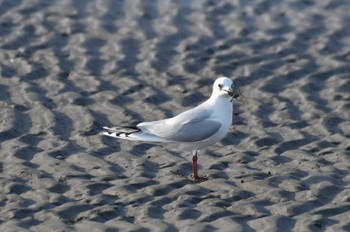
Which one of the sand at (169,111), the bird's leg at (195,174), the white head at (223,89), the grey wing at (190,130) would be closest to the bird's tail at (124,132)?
the grey wing at (190,130)

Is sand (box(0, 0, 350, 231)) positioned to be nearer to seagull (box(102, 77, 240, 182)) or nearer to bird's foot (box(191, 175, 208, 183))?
bird's foot (box(191, 175, 208, 183))

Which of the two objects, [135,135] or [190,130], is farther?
[135,135]

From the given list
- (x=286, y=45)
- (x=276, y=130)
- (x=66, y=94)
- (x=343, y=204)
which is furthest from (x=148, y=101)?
(x=343, y=204)

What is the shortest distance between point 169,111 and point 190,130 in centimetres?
219

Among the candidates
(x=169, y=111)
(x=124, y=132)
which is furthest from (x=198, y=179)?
(x=169, y=111)

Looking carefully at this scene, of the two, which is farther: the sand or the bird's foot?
the bird's foot

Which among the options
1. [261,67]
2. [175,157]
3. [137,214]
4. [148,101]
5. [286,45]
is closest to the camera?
[137,214]

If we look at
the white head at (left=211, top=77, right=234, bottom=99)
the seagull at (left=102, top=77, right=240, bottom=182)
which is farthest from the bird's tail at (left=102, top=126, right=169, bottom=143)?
the white head at (left=211, top=77, right=234, bottom=99)

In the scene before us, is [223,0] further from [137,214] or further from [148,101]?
[137,214]

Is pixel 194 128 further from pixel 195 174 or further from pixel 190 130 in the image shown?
pixel 195 174

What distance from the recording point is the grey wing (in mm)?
10508

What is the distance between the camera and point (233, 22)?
53.1 feet

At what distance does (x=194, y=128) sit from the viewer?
10531 millimetres

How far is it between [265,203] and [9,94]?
463cm
